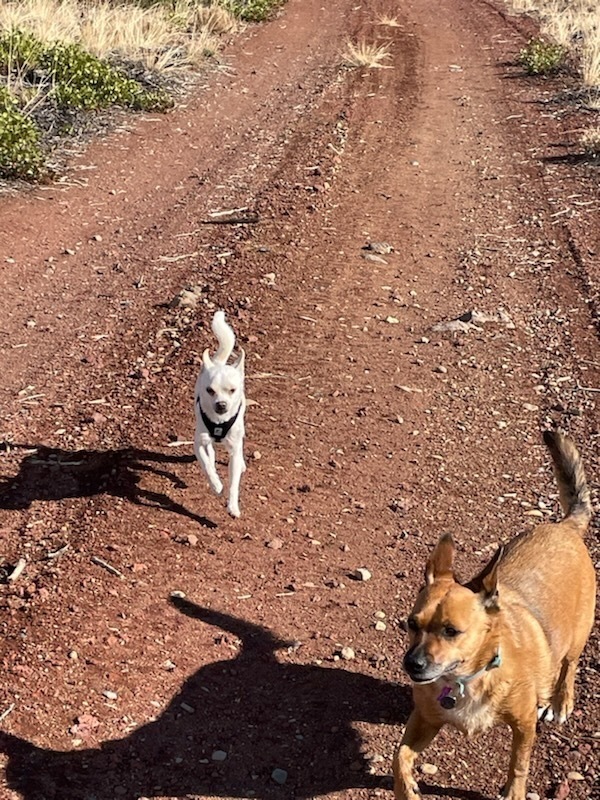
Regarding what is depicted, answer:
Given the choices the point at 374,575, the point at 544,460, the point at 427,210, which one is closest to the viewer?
the point at 374,575

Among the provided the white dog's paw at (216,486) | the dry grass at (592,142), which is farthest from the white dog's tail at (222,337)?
the dry grass at (592,142)

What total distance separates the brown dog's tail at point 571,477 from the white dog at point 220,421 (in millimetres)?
1822

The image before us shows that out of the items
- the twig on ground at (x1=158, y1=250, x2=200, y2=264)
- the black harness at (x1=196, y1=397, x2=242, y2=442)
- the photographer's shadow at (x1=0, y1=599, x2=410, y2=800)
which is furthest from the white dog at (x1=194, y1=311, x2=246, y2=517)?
the twig on ground at (x1=158, y1=250, x2=200, y2=264)

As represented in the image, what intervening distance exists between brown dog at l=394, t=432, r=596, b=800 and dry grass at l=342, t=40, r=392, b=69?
15.0 metres

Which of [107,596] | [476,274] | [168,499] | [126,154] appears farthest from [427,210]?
[107,596]

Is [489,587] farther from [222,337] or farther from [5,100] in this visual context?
[5,100]

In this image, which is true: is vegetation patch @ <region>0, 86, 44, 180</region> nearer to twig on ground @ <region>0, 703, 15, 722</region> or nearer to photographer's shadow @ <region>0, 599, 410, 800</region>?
photographer's shadow @ <region>0, 599, 410, 800</region>

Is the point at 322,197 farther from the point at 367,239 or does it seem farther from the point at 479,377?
the point at 479,377

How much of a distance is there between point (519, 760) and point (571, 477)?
4.49 feet

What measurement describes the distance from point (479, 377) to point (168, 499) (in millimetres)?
2723

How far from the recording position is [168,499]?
5973 millimetres

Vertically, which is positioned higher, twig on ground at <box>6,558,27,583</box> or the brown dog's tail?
the brown dog's tail

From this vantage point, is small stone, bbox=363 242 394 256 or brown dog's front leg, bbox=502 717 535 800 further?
small stone, bbox=363 242 394 256

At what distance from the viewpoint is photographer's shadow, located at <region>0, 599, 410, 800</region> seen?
3.97 metres
